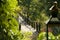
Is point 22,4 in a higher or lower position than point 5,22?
lower

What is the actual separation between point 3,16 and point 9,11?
0.26 meters

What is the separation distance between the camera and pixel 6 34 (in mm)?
8695

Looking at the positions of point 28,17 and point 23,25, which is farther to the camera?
point 28,17

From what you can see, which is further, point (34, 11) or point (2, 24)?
point (34, 11)

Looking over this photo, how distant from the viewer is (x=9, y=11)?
873cm

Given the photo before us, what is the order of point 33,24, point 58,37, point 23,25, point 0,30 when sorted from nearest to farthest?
point 0,30 → point 58,37 → point 23,25 → point 33,24

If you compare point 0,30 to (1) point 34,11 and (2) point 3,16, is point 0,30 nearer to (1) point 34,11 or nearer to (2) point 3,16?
(2) point 3,16

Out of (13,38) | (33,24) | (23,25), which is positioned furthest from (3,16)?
(33,24)

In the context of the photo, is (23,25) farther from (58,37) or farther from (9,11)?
(9,11)

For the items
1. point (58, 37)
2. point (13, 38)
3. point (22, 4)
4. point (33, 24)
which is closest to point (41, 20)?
point (33, 24)

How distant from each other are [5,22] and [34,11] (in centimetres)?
2800

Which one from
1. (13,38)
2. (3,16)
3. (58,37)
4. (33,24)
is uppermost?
(3,16)

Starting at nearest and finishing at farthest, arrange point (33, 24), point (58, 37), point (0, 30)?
1. point (0, 30)
2. point (58, 37)
3. point (33, 24)

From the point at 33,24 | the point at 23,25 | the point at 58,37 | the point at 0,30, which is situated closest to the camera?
the point at 0,30
